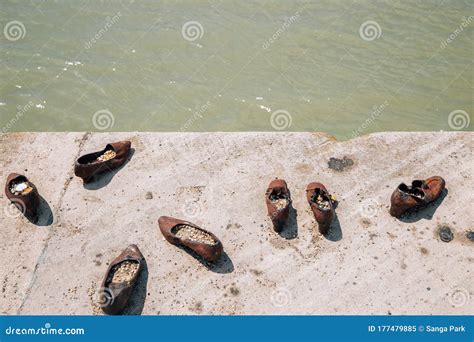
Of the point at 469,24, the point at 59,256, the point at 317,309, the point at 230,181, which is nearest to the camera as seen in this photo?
the point at 317,309

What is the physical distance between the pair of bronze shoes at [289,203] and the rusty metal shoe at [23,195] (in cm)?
356

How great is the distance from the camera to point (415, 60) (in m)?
11.5

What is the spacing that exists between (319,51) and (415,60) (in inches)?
88.9

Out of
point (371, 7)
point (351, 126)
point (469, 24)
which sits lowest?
point (351, 126)

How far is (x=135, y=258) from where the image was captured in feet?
22.6

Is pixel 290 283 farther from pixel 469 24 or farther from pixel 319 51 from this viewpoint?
pixel 469 24

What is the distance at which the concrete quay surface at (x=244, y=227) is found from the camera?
6.68 metres

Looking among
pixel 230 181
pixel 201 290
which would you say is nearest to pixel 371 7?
pixel 230 181

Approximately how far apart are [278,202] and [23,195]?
3.88 metres

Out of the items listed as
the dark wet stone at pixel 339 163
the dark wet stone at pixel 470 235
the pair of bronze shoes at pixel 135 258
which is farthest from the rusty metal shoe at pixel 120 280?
the dark wet stone at pixel 470 235

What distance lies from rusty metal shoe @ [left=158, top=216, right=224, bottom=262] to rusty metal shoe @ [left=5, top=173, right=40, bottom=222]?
195 cm

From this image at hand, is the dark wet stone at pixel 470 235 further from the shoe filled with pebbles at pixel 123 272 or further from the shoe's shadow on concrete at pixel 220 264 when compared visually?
the shoe filled with pebbles at pixel 123 272

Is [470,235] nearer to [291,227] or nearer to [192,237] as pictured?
[291,227]

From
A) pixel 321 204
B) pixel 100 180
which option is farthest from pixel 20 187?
pixel 321 204
